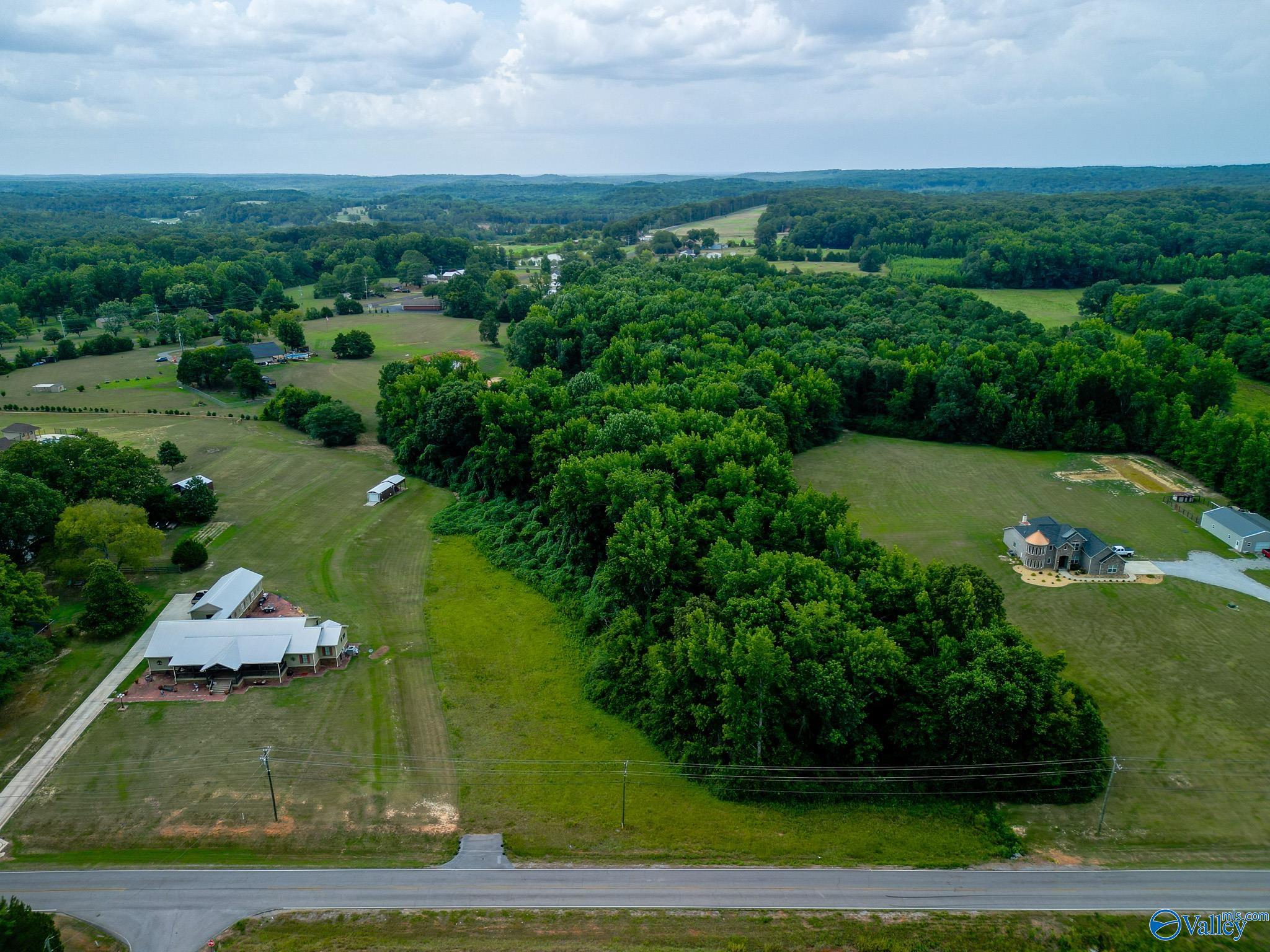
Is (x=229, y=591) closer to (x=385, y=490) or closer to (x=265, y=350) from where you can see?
(x=385, y=490)

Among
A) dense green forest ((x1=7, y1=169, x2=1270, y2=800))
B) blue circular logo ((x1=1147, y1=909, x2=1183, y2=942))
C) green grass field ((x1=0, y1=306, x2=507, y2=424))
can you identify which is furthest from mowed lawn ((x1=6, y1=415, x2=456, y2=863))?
green grass field ((x1=0, y1=306, x2=507, y2=424))

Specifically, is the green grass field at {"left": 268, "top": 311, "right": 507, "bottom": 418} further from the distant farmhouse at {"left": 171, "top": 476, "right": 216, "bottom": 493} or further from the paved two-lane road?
the paved two-lane road

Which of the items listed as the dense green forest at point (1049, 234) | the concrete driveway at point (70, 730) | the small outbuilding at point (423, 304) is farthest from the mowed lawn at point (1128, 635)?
the small outbuilding at point (423, 304)

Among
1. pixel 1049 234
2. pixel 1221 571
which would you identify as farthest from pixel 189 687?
pixel 1049 234

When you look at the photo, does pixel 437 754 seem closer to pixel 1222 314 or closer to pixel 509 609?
pixel 509 609

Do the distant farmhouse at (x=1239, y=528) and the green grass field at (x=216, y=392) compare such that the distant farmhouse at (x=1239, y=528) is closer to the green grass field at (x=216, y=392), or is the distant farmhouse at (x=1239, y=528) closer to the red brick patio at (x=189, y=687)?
the red brick patio at (x=189, y=687)

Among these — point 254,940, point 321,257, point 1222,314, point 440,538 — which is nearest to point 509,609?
point 440,538

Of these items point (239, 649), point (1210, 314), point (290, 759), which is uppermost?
point (1210, 314)
